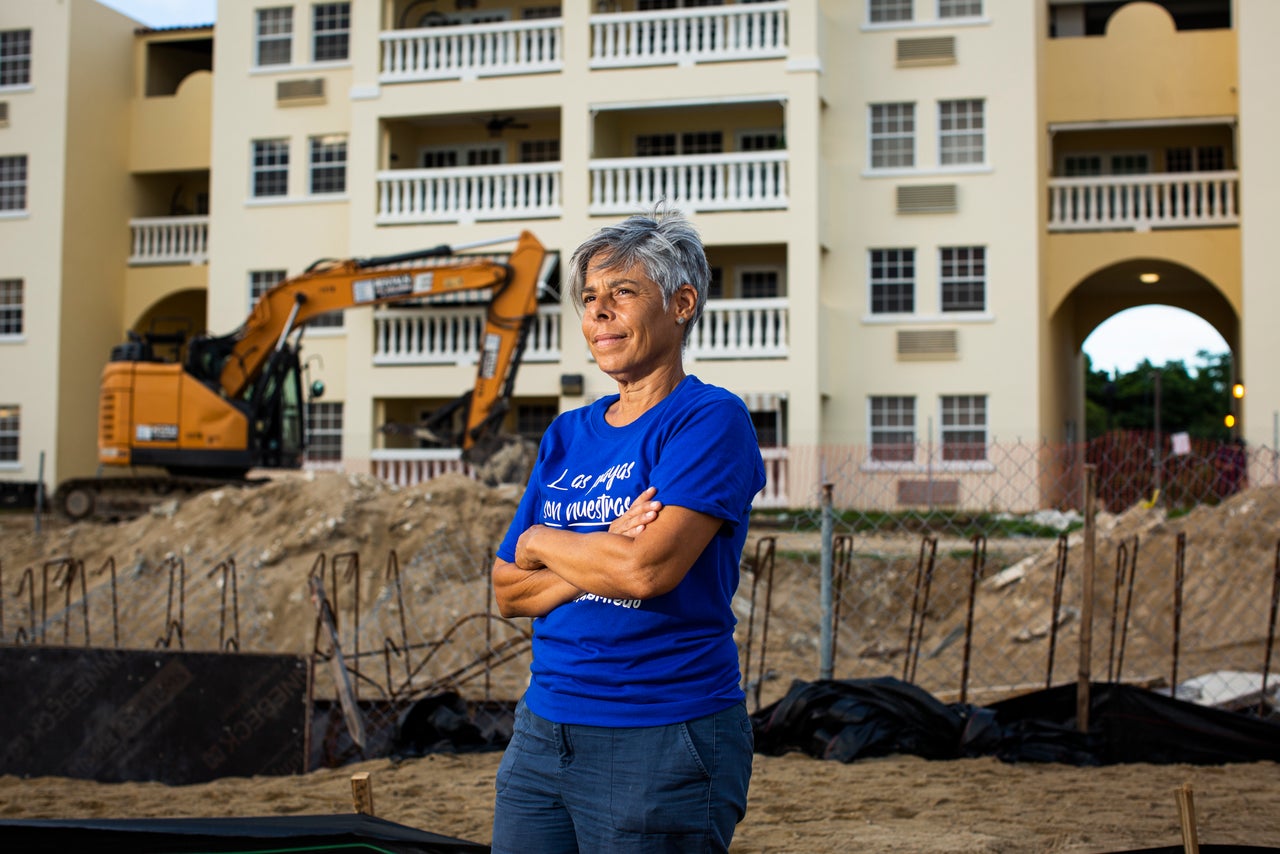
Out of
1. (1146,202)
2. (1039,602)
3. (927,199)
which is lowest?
(1039,602)

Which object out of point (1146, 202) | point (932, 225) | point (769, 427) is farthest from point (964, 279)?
point (769, 427)

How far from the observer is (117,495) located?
72.6 feet

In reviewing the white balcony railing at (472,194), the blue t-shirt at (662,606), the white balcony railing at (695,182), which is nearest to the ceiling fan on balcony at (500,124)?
the white balcony railing at (472,194)

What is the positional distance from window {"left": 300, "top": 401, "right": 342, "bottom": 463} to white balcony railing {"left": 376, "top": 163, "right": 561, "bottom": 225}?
4.27 metres

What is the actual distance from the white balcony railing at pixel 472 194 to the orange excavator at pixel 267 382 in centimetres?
363

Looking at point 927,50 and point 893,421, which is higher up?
point 927,50

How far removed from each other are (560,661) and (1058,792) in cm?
461

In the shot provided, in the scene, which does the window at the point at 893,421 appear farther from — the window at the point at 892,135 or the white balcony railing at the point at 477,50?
the white balcony railing at the point at 477,50

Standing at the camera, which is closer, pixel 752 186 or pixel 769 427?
pixel 752 186

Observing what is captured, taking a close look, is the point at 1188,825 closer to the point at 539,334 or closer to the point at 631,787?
the point at 631,787

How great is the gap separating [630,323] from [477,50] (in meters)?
24.0

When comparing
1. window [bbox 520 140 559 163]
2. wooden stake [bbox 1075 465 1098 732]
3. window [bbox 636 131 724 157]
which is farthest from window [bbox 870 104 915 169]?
wooden stake [bbox 1075 465 1098 732]

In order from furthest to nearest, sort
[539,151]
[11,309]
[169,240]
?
[169,240]
[11,309]
[539,151]

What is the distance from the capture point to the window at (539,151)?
2755 centimetres
